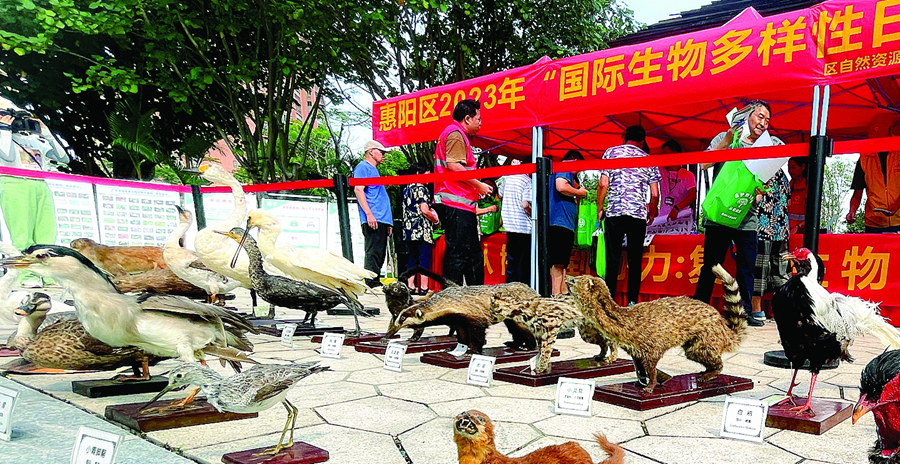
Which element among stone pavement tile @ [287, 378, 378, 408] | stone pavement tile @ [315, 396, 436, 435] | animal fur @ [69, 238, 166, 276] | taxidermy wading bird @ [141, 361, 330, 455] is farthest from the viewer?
animal fur @ [69, 238, 166, 276]

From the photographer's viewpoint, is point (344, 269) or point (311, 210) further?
point (311, 210)

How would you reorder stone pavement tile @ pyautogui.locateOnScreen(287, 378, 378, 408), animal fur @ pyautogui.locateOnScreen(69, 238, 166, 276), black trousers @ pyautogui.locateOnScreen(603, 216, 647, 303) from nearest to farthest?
stone pavement tile @ pyautogui.locateOnScreen(287, 378, 378, 408) < animal fur @ pyautogui.locateOnScreen(69, 238, 166, 276) < black trousers @ pyautogui.locateOnScreen(603, 216, 647, 303)

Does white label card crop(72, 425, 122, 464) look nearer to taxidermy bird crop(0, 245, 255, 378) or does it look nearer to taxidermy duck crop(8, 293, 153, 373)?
taxidermy bird crop(0, 245, 255, 378)

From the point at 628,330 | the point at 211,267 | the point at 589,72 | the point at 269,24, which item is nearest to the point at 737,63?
the point at 589,72

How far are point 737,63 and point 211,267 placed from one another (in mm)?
4510

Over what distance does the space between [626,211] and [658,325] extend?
9.90 feet

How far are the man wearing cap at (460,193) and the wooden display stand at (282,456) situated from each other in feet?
9.21

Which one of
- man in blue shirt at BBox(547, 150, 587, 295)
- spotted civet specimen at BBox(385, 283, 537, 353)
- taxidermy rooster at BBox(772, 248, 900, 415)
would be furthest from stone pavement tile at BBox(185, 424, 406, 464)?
man in blue shirt at BBox(547, 150, 587, 295)

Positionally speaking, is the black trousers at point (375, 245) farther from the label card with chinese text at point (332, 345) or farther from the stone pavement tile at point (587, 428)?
the stone pavement tile at point (587, 428)

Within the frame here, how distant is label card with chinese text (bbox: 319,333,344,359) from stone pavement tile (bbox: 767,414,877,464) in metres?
2.63

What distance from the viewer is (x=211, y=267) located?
185 inches

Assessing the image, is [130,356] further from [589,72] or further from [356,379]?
[589,72]

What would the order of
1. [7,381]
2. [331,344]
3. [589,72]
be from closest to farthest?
[7,381] → [331,344] → [589,72]

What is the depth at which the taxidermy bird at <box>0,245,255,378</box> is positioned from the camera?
98.2 inches
